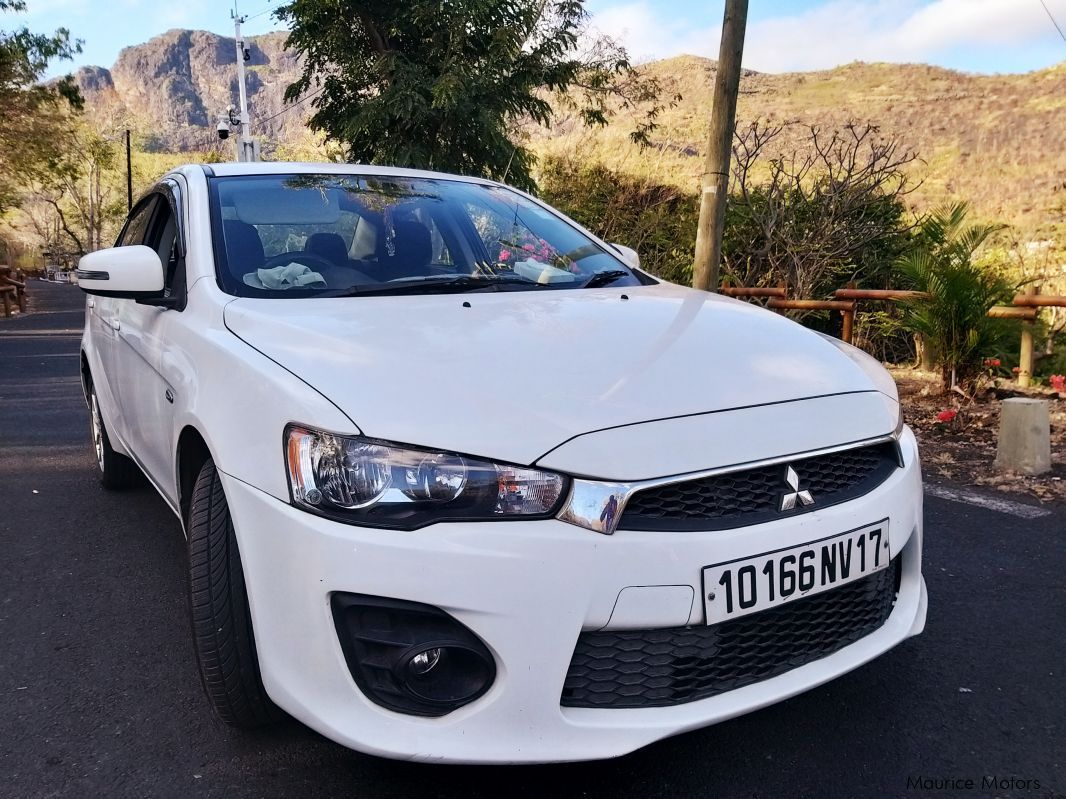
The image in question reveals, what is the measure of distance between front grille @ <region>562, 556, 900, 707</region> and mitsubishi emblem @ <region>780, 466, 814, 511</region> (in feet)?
0.69

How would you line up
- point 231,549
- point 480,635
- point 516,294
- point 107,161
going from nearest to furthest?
point 480,635 → point 231,549 → point 516,294 → point 107,161

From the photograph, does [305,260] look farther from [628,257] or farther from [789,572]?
[789,572]

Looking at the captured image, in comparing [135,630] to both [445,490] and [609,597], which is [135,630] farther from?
[609,597]

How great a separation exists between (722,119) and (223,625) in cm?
580

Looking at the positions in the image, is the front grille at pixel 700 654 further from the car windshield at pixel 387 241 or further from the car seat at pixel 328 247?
the car seat at pixel 328 247

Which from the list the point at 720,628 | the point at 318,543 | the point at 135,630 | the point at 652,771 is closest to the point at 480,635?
the point at 318,543

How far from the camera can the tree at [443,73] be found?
44.6 feet

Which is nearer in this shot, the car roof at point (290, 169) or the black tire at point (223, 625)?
the black tire at point (223, 625)

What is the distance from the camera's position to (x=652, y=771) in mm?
2006

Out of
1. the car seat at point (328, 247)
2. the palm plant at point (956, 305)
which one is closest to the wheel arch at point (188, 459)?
the car seat at point (328, 247)

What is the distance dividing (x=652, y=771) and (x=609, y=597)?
63cm

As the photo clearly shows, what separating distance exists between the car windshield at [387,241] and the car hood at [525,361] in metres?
0.22

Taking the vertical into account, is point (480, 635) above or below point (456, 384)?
below

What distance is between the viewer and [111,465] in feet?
14.1
